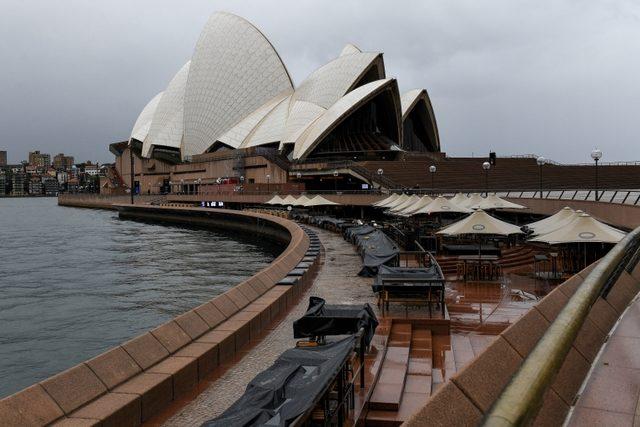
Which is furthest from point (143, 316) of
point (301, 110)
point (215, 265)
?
point (301, 110)

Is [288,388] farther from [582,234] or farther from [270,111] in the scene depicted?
[270,111]

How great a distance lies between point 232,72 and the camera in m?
76.3

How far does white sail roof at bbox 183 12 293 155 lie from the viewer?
7550 cm

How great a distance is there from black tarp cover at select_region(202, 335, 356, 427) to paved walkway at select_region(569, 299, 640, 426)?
6.41 feet

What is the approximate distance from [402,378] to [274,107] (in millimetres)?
69776

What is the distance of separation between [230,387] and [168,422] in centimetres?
100

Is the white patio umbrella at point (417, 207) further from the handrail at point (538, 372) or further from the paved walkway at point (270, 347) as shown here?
the handrail at point (538, 372)

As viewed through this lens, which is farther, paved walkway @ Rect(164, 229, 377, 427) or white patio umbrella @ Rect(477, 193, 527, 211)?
white patio umbrella @ Rect(477, 193, 527, 211)

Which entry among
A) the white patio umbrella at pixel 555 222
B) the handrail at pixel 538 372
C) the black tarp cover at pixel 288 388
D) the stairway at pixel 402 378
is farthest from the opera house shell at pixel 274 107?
the handrail at pixel 538 372

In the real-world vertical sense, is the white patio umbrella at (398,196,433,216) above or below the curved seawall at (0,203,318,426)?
above

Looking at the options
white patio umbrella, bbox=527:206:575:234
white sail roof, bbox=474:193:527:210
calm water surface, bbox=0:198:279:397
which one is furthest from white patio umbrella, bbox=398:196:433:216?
white patio umbrella, bbox=527:206:575:234

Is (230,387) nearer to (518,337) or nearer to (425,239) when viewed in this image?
(518,337)

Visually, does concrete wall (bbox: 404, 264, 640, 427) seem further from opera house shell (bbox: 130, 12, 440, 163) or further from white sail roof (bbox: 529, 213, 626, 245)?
opera house shell (bbox: 130, 12, 440, 163)

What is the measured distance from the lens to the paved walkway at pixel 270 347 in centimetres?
578
